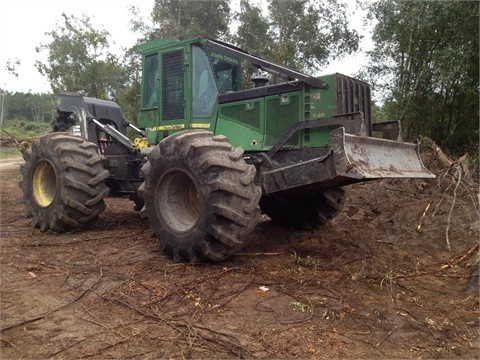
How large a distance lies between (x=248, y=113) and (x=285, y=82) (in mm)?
673

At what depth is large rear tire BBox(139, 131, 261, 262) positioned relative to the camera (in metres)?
4.48

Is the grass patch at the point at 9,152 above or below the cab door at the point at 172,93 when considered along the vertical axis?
below

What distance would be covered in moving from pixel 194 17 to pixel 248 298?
20.5 m

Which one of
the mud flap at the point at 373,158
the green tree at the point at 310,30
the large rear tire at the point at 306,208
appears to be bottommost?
the large rear tire at the point at 306,208

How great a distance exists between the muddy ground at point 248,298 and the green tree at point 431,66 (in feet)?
28.0

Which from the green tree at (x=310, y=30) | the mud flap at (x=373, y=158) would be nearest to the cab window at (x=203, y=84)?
the mud flap at (x=373, y=158)

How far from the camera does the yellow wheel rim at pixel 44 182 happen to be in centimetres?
684

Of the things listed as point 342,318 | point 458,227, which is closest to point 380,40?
point 458,227

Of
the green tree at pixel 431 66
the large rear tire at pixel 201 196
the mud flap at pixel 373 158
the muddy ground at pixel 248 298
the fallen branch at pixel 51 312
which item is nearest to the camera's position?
the muddy ground at pixel 248 298

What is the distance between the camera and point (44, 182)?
6980mm

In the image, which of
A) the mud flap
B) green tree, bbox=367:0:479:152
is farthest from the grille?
green tree, bbox=367:0:479:152

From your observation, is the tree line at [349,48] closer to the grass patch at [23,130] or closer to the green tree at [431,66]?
the green tree at [431,66]

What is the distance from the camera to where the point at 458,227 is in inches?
269

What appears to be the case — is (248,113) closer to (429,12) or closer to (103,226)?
(103,226)
